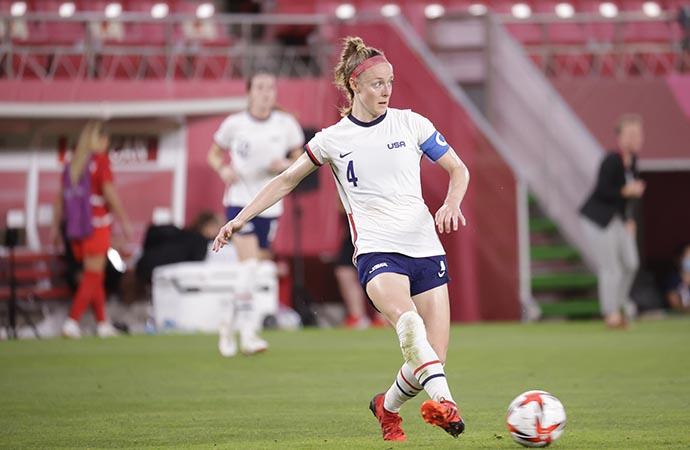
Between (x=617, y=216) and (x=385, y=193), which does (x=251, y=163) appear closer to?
(x=617, y=216)

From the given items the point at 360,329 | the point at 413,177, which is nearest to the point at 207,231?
the point at 360,329

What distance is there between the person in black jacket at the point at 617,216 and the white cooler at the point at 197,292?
14.2 feet

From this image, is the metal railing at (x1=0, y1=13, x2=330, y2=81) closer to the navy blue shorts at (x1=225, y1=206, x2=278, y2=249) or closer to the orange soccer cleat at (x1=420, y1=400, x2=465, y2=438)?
the navy blue shorts at (x1=225, y1=206, x2=278, y2=249)

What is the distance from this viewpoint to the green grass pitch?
280 inches

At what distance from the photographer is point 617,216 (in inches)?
674

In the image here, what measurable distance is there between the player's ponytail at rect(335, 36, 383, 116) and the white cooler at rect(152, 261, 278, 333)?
11133 mm

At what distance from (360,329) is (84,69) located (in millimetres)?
5245

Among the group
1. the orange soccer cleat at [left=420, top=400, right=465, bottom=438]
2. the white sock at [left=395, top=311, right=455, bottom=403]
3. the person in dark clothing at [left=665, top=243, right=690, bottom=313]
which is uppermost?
the white sock at [left=395, top=311, right=455, bottom=403]

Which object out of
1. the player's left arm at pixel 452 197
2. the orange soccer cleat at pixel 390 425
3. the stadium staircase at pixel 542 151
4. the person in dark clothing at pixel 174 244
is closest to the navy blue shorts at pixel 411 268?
the player's left arm at pixel 452 197

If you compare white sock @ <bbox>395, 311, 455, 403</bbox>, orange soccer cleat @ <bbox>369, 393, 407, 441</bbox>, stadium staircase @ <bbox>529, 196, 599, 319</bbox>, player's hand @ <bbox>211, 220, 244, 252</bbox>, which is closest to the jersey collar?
player's hand @ <bbox>211, 220, 244, 252</bbox>

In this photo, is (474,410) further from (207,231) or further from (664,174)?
(664,174)

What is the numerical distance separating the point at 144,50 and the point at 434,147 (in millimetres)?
13078

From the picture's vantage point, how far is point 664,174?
24469 mm

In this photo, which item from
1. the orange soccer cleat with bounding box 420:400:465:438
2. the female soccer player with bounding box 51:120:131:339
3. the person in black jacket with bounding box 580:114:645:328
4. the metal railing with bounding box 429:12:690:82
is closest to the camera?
the orange soccer cleat with bounding box 420:400:465:438
